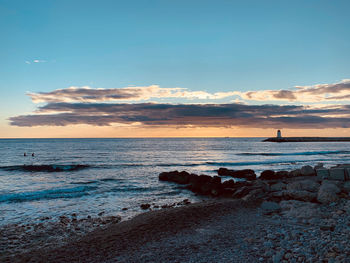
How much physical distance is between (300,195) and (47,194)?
53.2ft

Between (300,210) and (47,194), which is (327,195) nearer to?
(300,210)

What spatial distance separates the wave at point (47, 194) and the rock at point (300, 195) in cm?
1327

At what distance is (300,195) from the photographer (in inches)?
489

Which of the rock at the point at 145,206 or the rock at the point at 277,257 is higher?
the rock at the point at 277,257

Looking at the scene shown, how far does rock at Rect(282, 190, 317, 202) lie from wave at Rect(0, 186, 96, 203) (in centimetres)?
1327

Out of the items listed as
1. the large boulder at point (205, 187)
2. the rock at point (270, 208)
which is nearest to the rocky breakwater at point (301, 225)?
the rock at point (270, 208)

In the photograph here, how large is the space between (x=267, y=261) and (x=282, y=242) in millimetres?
1316

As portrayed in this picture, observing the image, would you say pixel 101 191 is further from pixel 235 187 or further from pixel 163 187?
pixel 235 187

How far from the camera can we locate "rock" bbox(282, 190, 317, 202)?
39.6ft

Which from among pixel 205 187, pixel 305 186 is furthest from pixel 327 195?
pixel 205 187

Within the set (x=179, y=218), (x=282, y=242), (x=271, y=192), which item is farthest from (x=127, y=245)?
(x=271, y=192)

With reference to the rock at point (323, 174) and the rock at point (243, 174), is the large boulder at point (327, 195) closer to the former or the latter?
the rock at point (323, 174)

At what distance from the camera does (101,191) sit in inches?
750

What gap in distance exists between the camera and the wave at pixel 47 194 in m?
16.5
